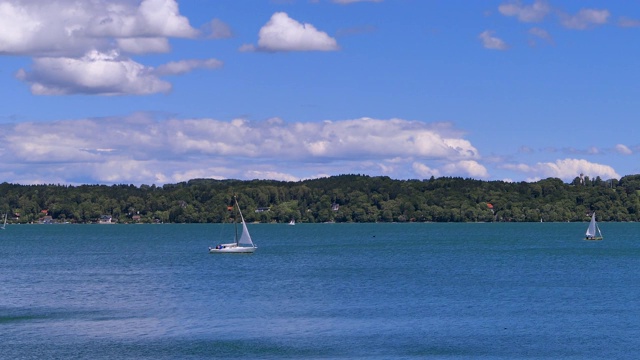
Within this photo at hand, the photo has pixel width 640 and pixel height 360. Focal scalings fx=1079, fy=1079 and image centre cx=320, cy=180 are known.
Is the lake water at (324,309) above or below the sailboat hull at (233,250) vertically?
→ below

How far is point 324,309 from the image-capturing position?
236ft

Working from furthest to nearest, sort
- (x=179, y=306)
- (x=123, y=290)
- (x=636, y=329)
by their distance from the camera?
(x=123, y=290) < (x=179, y=306) < (x=636, y=329)

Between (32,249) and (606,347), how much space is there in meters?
136

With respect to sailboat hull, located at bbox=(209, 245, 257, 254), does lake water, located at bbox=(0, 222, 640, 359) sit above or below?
below

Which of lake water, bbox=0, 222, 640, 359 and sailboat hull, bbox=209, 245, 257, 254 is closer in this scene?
lake water, bbox=0, 222, 640, 359

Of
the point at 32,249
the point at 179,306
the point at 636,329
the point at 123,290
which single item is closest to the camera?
the point at 636,329

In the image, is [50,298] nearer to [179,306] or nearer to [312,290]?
[179,306]

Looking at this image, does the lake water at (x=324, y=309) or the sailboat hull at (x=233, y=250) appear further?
the sailboat hull at (x=233, y=250)

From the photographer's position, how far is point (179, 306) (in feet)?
247

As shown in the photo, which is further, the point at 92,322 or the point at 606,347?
the point at 92,322

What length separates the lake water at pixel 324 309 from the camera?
56.0m

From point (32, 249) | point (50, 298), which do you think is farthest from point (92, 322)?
point (32, 249)

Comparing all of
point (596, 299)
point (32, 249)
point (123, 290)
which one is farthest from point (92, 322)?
point (32, 249)

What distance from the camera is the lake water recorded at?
55969mm
